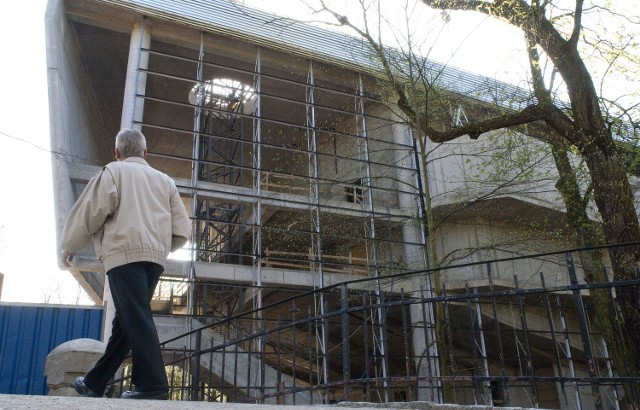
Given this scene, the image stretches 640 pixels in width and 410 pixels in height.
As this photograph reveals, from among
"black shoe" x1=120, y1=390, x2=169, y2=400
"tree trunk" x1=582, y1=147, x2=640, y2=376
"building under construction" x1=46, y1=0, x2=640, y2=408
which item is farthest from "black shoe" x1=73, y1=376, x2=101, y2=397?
"building under construction" x1=46, y1=0, x2=640, y2=408

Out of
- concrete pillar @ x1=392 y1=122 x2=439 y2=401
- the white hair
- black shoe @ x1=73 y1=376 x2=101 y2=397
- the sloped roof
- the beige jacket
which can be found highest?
the sloped roof

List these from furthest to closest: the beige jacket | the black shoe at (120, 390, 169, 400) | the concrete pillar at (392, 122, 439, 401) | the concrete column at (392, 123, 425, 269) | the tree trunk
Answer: the concrete column at (392, 123, 425, 269) < the concrete pillar at (392, 122, 439, 401) < the tree trunk < the beige jacket < the black shoe at (120, 390, 169, 400)

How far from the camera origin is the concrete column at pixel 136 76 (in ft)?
57.9

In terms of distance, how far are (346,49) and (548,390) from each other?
1387 centimetres

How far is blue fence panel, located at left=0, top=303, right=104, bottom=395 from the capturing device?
12203 millimetres

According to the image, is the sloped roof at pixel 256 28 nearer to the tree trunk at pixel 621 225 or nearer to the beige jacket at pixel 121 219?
the tree trunk at pixel 621 225

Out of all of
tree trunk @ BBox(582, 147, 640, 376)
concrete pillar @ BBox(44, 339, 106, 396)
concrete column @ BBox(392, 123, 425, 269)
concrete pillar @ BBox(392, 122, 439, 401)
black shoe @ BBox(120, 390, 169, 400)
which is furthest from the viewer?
concrete column @ BBox(392, 123, 425, 269)

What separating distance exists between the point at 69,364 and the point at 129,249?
325cm

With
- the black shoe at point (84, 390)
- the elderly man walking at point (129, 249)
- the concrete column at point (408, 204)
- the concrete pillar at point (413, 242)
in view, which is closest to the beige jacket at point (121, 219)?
the elderly man walking at point (129, 249)

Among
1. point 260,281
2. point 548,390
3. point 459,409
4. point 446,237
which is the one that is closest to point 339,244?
point 446,237

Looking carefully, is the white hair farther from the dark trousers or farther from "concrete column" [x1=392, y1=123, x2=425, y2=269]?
"concrete column" [x1=392, y1=123, x2=425, y2=269]

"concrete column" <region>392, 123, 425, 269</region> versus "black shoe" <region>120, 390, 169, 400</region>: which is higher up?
"concrete column" <region>392, 123, 425, 269</region>

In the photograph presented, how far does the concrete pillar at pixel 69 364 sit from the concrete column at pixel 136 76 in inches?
471

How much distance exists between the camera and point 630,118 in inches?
373
